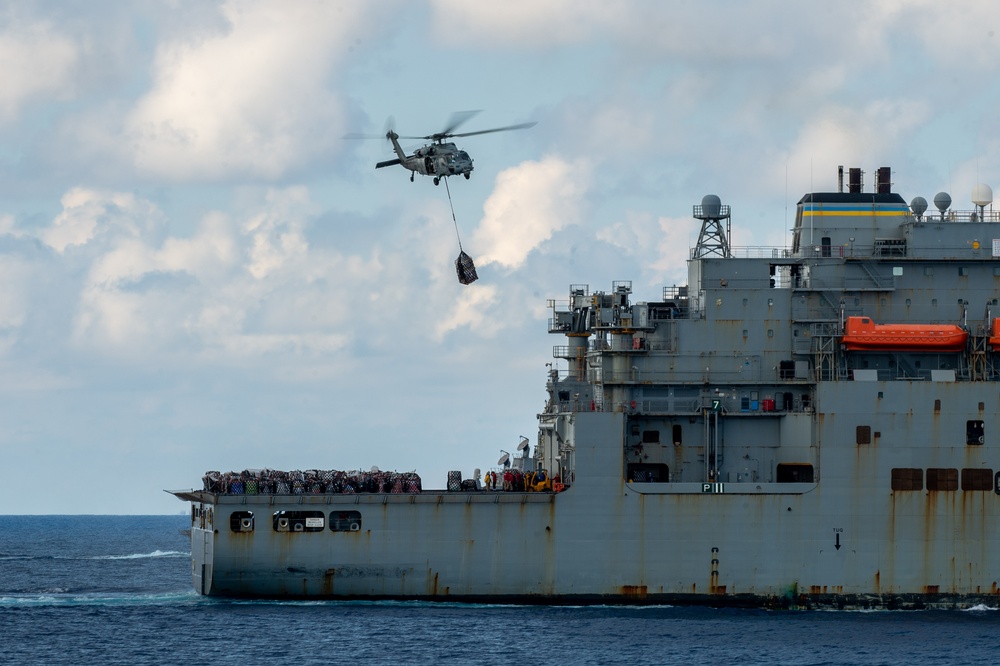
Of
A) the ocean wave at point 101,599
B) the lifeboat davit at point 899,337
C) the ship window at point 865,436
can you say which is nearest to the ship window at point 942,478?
the ship window at point 865,436

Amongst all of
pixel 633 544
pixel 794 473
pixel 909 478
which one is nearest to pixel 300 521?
pixel 633 544

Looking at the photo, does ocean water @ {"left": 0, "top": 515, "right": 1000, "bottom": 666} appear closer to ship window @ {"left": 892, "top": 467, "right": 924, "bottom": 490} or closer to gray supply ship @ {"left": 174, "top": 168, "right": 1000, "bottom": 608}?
gray supply ship @ {"left": 174, "top": 168, "right": 1000, "bottom": 608}

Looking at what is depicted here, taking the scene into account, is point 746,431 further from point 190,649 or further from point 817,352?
point 190,649

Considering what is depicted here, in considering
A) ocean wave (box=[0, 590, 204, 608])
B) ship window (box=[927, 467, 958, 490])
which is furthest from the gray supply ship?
ocean wave (box=[0, 590, 204, 608])

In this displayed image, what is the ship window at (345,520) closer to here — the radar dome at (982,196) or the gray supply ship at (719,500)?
the gray supply ship at (719,500)

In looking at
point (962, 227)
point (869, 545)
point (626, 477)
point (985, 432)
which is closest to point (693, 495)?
point (626, 477)

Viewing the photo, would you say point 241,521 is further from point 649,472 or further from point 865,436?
point 865,436
